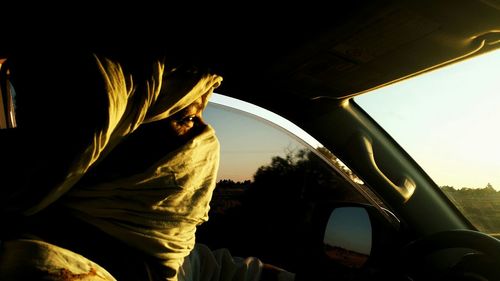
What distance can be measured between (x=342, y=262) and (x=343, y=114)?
1.10 metres

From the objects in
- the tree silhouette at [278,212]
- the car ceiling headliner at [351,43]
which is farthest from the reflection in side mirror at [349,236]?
the car ceiling headliner at [351,43]

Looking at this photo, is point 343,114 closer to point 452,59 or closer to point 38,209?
point 452,59

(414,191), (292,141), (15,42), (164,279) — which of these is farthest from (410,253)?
(15,42)

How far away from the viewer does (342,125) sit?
262cm

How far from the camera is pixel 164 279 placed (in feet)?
5.38

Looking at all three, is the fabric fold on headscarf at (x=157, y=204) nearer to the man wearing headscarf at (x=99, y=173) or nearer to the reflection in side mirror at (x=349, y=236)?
the man wearing headscarf at (x=99, y=173)

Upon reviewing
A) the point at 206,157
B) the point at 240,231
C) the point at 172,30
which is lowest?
the point at 240,231

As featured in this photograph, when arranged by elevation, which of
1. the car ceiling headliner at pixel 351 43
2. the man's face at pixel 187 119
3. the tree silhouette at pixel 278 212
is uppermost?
the car ceiling headliner at pixel 351 43

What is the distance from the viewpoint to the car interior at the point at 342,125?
165cm

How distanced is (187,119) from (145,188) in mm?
424

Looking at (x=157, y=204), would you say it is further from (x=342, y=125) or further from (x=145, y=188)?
(x=342, y=125)

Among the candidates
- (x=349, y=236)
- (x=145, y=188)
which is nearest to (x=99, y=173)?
(x=145, y=188)

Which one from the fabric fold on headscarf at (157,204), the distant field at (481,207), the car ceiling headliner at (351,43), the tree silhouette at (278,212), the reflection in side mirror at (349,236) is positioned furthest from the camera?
the tree silhouette at (278,212)

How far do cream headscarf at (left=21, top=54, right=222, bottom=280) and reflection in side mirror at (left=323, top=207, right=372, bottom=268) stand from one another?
1.36 m
